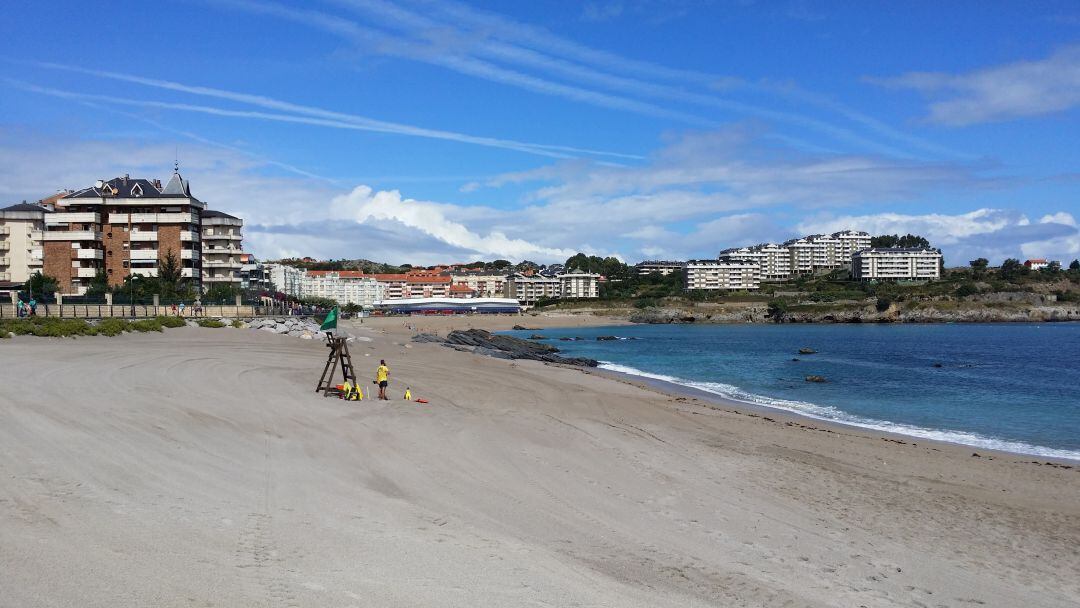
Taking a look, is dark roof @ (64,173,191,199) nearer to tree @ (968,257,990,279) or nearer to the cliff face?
the cliff face

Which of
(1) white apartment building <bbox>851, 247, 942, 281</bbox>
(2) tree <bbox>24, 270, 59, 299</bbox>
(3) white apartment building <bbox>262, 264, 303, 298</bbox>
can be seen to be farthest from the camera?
(1) white apartment building <bbox>851, 247, 942, 281</bbox>

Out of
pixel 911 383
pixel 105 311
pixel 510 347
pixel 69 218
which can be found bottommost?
pixel 911 383

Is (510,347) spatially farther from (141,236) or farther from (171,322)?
(141,236)

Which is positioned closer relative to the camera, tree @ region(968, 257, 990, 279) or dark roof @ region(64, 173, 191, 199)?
dark roof @ region(64, 173, 191, 199)

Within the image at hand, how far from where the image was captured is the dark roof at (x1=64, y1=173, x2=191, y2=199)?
69.8 metres

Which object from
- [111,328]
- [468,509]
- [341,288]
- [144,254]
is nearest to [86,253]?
[144,254]

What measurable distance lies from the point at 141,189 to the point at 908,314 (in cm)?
11652

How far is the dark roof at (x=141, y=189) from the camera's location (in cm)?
6975

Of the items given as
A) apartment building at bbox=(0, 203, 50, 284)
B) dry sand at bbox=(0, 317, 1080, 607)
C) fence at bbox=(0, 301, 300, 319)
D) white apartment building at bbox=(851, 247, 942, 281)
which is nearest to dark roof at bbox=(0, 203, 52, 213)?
apartment building at bbox=(0, 203, 50, 284)

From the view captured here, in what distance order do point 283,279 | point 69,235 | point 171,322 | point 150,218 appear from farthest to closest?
point 283,279, point 150,218, point 69,235, point 171,322

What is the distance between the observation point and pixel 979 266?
7515 inches

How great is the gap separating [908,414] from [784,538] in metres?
18.5

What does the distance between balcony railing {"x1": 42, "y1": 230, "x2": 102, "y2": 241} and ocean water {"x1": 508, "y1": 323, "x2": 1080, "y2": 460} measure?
45.0 metres

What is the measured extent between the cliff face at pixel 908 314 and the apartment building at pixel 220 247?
79695 millimetres
